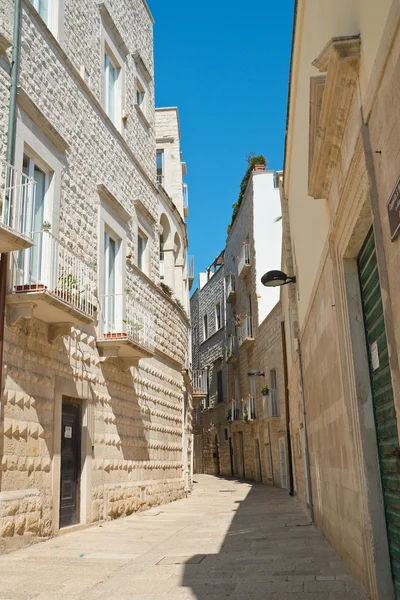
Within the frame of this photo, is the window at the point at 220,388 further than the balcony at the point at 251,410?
Yes

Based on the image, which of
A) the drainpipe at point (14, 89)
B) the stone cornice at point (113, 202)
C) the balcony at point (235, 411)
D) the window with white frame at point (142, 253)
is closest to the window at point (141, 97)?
the window with white frame at point (142, 253)

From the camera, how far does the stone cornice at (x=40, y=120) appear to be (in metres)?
8.26

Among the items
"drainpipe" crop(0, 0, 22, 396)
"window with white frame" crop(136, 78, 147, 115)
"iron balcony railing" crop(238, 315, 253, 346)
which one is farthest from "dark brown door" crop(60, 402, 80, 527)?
"iron balcony railing" crop(238, 315, 253, 346)

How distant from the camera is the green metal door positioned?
3.88 meters

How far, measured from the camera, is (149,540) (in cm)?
812

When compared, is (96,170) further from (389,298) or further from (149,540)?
(389,298)

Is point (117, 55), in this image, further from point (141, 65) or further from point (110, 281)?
point (110, 281)

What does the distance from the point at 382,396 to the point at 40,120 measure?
689 centimetres

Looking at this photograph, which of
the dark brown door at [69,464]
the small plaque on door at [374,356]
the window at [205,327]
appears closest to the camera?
the small plaque on door at [374,356]

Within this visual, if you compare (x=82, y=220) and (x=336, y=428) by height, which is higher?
(x=82, y=220)

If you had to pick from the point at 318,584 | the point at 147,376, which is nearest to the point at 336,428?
the point at 318,584

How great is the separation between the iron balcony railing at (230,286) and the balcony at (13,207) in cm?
2261

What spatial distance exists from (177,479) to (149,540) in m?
8.07

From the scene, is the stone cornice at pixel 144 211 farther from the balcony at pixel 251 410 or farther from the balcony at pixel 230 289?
the balcony at pixel 230 289
